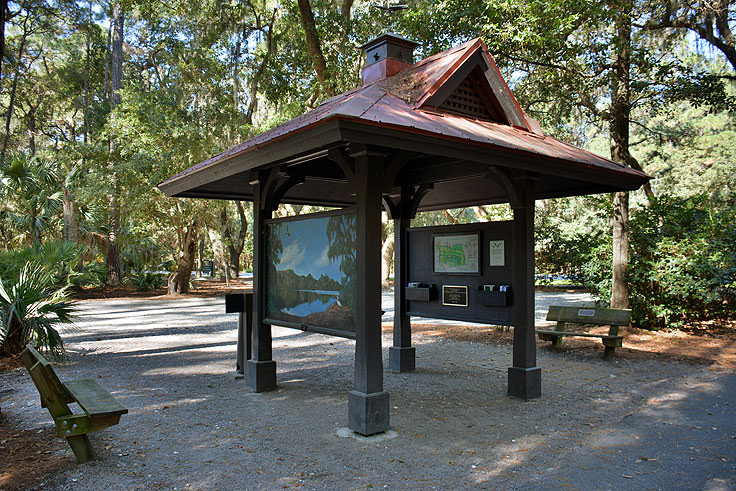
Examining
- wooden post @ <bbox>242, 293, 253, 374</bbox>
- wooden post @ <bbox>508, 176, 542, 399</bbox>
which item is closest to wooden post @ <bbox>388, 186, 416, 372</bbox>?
wooden post @ <bbox>508, 176, 542, 399</bbox>

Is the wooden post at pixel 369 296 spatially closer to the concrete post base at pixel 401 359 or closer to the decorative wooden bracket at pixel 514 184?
the decorative wooden bracket at pixel 514 184

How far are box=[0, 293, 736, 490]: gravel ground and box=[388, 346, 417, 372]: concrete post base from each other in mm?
213

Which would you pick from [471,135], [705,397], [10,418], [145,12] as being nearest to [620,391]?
[705,397]

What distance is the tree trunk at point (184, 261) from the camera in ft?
69.0

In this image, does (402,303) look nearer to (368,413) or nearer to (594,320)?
(368,413)

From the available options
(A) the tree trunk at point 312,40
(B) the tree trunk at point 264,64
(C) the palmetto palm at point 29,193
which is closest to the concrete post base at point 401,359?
(A) the tree trunk at point 312,40

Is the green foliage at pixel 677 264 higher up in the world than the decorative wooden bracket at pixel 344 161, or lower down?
lower down

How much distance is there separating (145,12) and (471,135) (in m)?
18.6

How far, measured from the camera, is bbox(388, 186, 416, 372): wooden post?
8102mm

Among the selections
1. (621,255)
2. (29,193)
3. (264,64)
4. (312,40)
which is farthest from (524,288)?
(29,193)

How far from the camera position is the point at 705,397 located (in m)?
6.55

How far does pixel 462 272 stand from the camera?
7.33 metres

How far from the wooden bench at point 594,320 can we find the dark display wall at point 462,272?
2.79 m

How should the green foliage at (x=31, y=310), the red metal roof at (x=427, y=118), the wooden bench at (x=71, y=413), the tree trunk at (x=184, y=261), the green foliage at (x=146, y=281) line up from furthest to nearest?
1. the green foliage at (x=146, y=281)
2. the tree trunk at (x=184, y=261)
3. the green foliage at (x=31, y=310)
4. the red metal roof at (x=427, y=118)
5. the wooden bench at (x=71, y=413)
